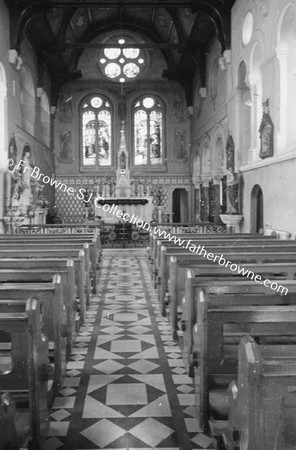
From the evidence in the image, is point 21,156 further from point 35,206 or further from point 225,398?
point 225,398

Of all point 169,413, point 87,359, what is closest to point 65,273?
point 87,359

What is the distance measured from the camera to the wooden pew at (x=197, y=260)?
584 centimetres

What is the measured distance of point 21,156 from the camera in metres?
17.2

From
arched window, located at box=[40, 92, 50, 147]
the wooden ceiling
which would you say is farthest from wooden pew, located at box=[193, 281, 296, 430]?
arched window, located at box=[40, 92, 50, 147]

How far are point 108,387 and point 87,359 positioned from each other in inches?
34.5

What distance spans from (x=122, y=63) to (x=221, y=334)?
969 inches

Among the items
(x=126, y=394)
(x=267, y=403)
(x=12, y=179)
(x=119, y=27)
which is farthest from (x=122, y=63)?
(x=267, y=403)

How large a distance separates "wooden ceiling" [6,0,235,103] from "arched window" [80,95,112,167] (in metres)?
2.16

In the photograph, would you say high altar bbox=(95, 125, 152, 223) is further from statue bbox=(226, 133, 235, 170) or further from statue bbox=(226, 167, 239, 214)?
statue bbox=(226, 167, 239, 214)

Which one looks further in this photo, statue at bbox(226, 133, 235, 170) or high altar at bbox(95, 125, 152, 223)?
high altar at bbox(95, 125, 152, 223)

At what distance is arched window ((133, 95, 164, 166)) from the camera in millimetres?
26281

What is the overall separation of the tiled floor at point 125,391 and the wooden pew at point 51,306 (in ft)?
0.82

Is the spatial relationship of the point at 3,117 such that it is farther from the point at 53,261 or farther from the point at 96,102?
the point at 96,102

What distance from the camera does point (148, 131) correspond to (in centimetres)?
2642
